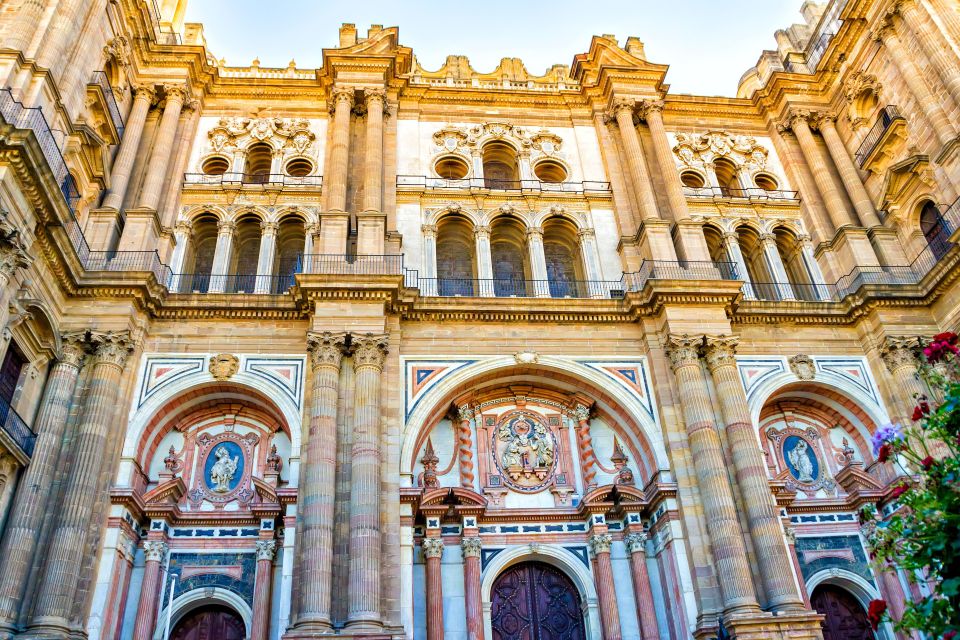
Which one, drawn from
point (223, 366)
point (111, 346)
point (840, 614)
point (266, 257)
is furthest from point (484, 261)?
point (840, 614)

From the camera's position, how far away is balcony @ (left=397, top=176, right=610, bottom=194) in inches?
939

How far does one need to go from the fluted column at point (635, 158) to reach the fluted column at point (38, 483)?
15.1 metres

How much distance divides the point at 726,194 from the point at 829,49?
255 inches

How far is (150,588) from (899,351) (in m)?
18.7

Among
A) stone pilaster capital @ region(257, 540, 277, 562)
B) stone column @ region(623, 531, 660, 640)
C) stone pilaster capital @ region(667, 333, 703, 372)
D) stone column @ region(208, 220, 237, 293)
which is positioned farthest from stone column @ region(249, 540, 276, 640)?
stone pilaster capital @ region(667, 333, 703, 372)

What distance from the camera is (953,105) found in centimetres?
2180

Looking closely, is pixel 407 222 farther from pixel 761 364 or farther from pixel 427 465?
pixel 761 364

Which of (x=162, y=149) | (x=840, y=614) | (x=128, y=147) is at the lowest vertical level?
(x=840, y=614)

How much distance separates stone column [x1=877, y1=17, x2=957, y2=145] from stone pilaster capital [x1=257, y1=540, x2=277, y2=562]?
2008cm

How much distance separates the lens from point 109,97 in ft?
72.6

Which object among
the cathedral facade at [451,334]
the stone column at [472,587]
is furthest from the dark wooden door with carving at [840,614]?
the stone column at [472,587]

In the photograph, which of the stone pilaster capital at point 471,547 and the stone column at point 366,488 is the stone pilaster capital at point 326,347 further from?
the stone pilaster capital at point 471,547

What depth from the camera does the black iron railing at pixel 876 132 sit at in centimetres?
2419

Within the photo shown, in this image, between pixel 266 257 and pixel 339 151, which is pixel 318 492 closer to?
pixel 266 257
